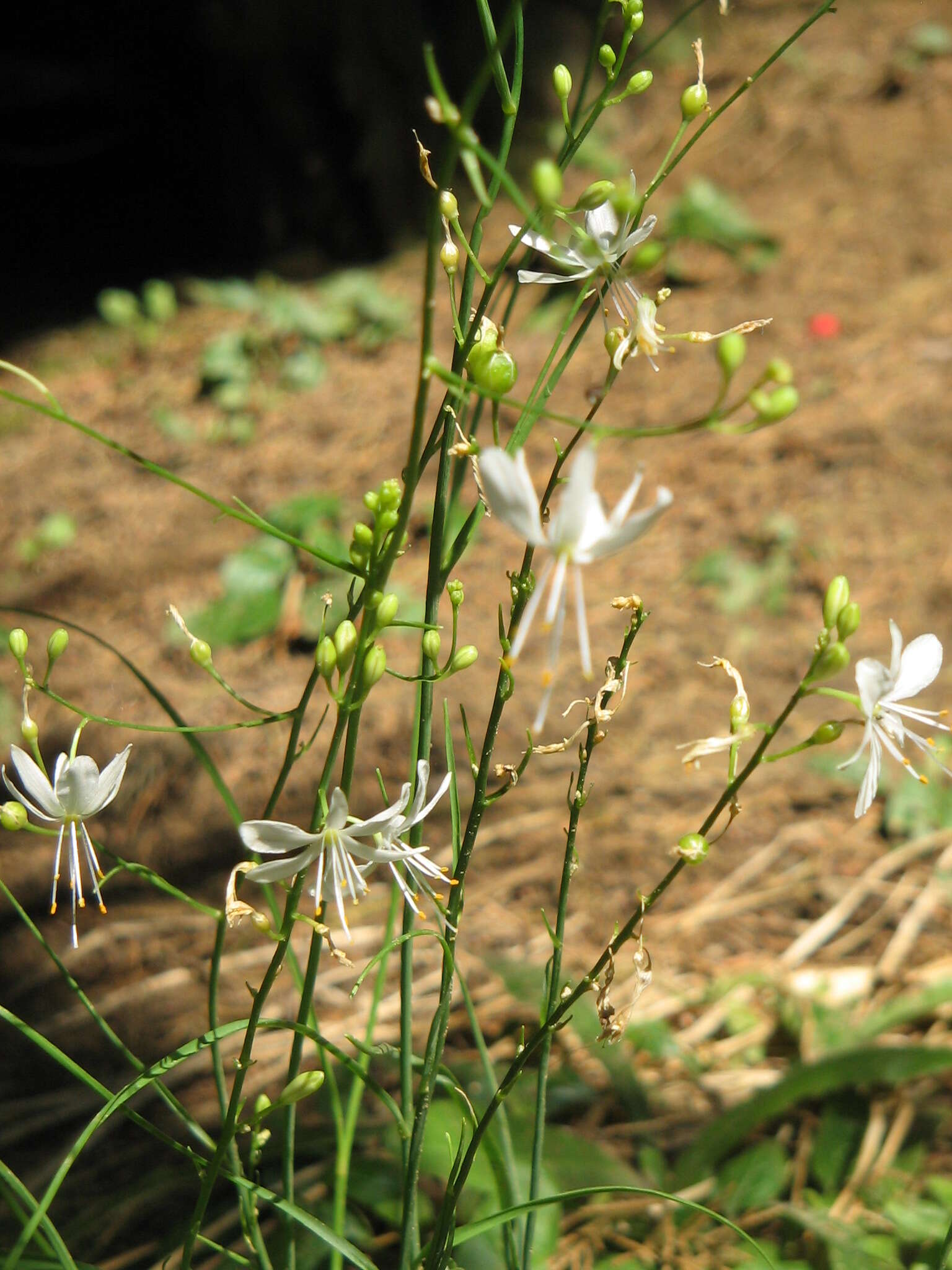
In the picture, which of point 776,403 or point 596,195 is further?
point 596,195

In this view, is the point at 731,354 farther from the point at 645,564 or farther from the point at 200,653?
the point at 645,564

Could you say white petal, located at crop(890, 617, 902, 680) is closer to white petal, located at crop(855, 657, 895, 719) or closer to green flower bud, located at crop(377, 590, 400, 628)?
white petal, located at crop(855, 657, 895, 719)

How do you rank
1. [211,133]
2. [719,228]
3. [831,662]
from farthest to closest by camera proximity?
1. [211,133]
2. [719,228]
3. [831,662]

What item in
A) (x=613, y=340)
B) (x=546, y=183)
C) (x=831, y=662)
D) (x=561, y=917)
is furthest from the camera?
(x=561, y=917)

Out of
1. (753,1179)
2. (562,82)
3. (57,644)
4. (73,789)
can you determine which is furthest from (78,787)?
(753,1179)

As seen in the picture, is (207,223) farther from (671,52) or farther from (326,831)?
(326,831)

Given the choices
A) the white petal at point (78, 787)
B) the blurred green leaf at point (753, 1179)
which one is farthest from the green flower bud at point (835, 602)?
the blurred green leaf at point (753, 1179)

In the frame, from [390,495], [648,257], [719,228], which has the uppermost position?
[648,257]

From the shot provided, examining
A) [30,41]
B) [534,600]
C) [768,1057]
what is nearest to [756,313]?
[768,1057]
